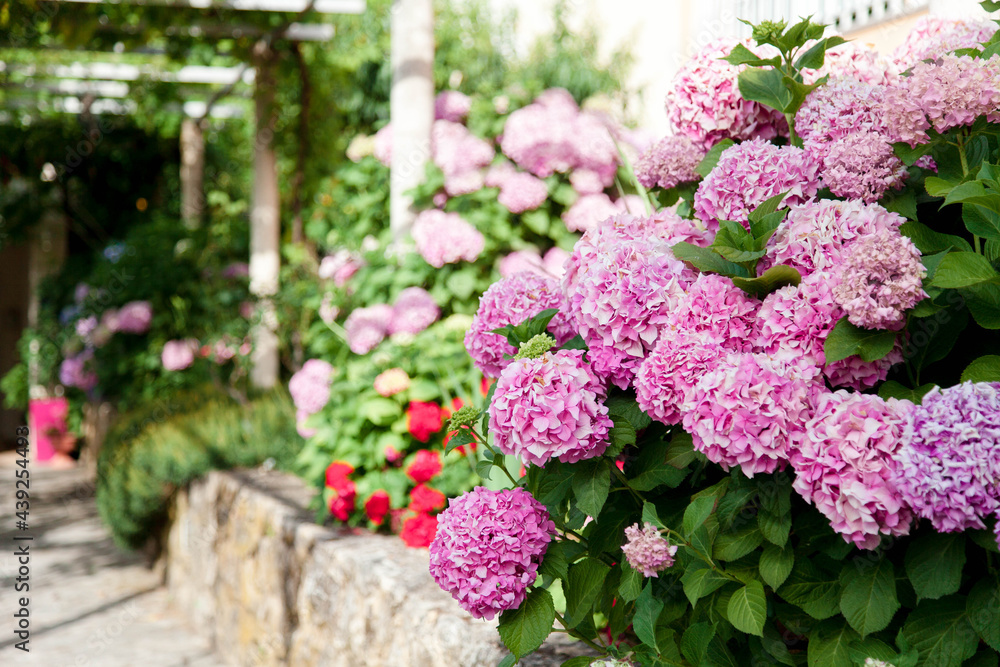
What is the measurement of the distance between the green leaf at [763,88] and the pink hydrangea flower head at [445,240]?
2.14m

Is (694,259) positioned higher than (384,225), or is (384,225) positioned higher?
(694,259)

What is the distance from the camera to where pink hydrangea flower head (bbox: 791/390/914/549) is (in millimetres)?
863

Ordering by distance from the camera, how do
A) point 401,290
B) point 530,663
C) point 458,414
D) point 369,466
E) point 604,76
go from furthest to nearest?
point 604,76 → point 401,290 → point 369,466 → point 530,663 → point 458,414

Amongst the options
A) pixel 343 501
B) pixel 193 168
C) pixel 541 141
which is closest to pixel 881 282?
pixel 343 501

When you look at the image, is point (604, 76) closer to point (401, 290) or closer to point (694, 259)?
point (401, 290)

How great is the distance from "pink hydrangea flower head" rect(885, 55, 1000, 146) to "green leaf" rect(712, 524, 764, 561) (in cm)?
54

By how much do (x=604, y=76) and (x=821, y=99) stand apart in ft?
16.6

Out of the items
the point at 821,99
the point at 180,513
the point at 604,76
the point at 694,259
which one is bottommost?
the point at 180,513

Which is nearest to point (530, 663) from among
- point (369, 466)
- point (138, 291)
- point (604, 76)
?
point (369, 466)

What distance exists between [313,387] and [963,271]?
2660 millimetres

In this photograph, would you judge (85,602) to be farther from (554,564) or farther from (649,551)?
(649,551)

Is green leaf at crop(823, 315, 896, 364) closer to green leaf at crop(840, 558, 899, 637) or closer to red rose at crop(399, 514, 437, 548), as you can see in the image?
green leaf at crop(840, 558, 899, 637)

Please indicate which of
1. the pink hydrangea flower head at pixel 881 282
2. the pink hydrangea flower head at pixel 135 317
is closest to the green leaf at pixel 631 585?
the pink hydrangea flower head at pixel 881 282

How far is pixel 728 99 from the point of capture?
1.30 metres
